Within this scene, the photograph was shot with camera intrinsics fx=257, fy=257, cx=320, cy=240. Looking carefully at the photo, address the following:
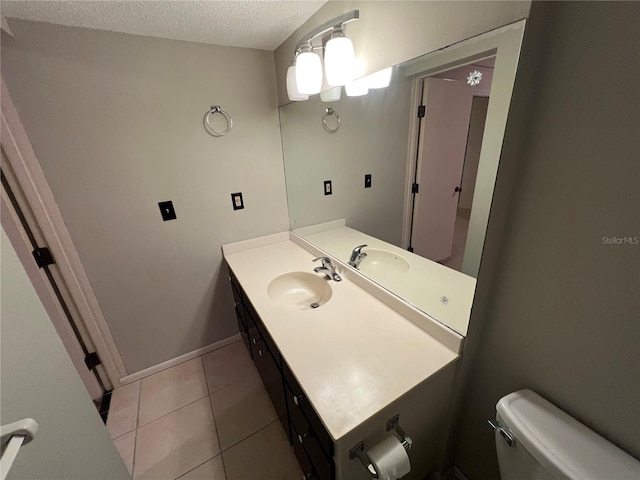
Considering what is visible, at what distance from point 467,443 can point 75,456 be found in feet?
4.73

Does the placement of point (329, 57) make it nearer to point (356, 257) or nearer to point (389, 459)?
point (356, 257)

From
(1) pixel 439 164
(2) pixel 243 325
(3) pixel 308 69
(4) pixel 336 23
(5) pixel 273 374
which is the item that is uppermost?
(4) pixel 336 23

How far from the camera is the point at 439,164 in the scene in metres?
1.12

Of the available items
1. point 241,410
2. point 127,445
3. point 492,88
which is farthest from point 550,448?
point 127,445

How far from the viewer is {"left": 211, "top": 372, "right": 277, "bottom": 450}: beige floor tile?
4.81 feet

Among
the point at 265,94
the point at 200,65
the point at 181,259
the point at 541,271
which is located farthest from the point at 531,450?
the point at 200,65

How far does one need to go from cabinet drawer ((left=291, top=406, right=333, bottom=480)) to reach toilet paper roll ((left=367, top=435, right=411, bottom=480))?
144mm

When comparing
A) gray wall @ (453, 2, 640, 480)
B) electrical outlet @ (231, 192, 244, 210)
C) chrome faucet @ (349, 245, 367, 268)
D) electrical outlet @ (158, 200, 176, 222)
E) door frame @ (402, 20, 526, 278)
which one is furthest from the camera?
electrical outlet @ (231, 192, 244, 210)

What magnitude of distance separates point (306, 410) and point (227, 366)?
123cm

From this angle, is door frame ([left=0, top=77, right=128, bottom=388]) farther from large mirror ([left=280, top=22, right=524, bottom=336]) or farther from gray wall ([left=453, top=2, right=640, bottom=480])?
gray wall ([left=453, top=2, right=640, bottom=480])

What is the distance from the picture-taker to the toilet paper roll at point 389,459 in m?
0.74

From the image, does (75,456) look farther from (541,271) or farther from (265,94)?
(265,94)

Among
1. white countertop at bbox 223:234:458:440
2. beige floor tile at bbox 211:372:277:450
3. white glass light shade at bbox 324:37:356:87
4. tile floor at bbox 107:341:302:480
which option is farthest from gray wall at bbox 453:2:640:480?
beige floor tile at bbox 211:372:277:450

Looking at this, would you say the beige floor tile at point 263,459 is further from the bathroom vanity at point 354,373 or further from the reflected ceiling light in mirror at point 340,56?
the reflected ceiling light in mirror at point 340,56
